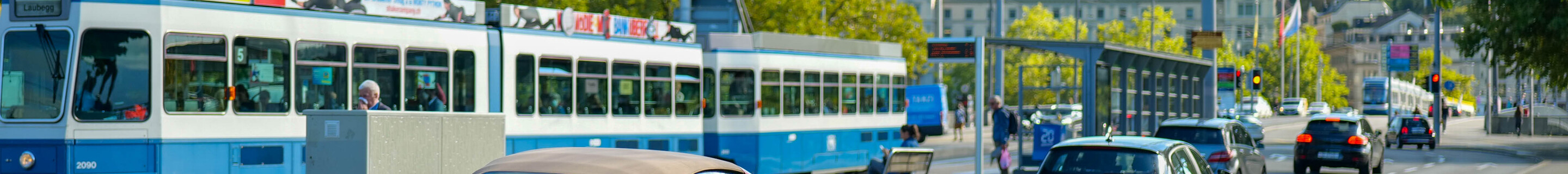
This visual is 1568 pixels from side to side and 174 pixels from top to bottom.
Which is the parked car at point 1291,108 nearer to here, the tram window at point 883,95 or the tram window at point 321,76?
the tram window at point 883,95

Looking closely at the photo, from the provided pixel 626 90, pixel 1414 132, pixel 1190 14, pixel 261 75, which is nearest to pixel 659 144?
pixel 626 90

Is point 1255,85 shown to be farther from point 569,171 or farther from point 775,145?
point 569,171

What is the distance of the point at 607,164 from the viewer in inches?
280

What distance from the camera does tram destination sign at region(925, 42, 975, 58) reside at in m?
14.0

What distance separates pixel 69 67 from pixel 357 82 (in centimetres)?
206

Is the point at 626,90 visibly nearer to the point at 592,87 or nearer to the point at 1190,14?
the point at 592,87

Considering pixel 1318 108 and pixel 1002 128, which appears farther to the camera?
pixel 1318 108

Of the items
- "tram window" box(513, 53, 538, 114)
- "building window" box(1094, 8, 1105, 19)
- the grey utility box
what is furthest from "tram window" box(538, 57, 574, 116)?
"building window" box(1094, 8, 1105, 19)

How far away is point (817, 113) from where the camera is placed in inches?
727

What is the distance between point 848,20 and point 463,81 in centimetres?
2451

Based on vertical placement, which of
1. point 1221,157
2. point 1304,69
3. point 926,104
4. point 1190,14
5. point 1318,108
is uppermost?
point 1190,14

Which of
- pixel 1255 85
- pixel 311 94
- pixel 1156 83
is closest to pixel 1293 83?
pixel 1255 85

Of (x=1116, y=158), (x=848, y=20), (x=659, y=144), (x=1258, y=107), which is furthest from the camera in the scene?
(x=1258, y=107)

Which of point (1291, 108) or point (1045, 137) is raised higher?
point (1045, 137)
